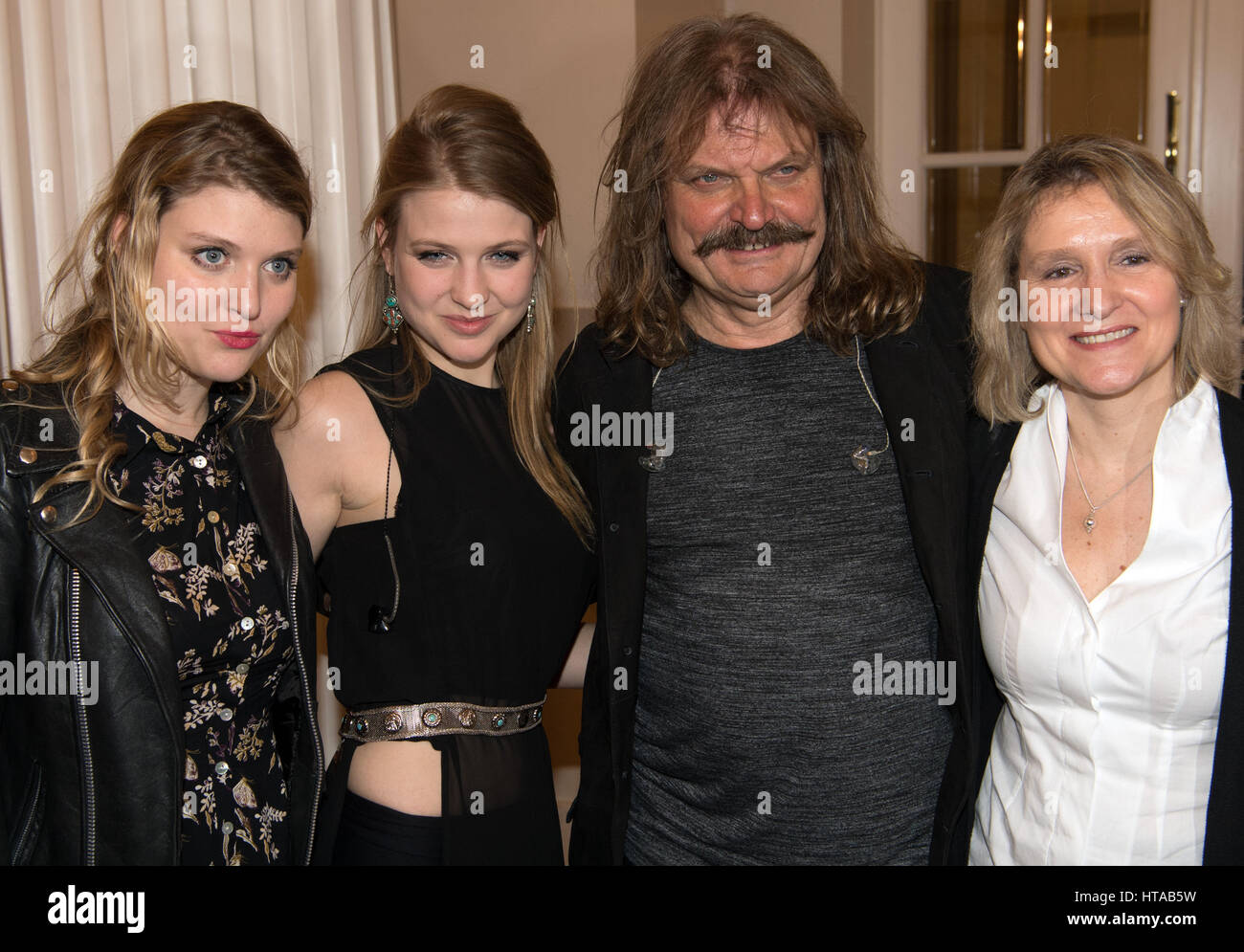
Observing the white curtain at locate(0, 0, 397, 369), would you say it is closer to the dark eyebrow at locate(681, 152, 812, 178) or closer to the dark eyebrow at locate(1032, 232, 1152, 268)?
the dark eyebrow at locate(681, 152, 812, 178)

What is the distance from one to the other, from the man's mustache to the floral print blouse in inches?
33.6

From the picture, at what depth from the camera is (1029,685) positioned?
164cm

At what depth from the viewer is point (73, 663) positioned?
4.68 ft

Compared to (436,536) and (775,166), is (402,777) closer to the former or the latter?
(436,536)

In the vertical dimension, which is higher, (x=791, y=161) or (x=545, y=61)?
(x=545, y=61)

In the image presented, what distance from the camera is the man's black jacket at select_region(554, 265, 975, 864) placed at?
5.83 feet

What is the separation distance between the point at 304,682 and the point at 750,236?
40.5 inches

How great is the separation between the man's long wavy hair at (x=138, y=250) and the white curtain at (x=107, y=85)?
360mm

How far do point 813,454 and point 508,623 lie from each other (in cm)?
59

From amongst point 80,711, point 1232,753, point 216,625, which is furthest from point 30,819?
point 1232,753

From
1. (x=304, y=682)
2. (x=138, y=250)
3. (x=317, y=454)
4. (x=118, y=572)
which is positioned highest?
(x=138, y=250)

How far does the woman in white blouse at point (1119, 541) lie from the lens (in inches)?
61.0

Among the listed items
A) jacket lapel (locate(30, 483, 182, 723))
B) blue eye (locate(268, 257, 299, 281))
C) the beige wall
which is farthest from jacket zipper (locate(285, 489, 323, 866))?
the beige wall
